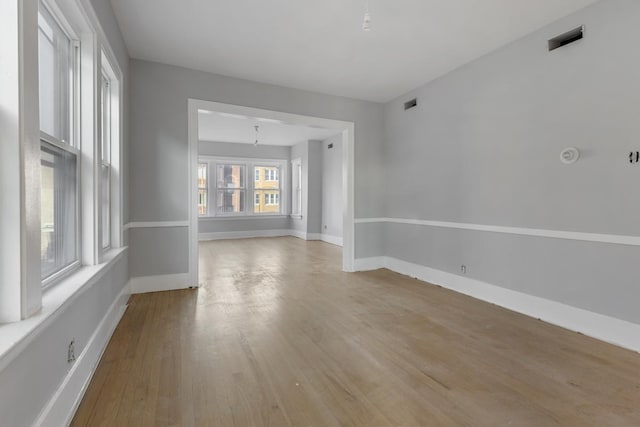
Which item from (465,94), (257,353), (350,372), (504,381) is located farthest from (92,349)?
(465,94)

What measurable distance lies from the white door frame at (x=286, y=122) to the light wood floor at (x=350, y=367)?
815 millimetres

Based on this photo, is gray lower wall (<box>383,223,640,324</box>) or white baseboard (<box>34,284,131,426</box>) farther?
gray lower wall (<box>383,223,640,324</box>)

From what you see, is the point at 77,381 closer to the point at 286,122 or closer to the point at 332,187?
the point at 286,122

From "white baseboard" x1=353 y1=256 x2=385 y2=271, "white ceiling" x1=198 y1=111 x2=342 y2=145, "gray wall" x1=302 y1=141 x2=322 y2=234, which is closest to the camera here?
"white baseboard" x1=353 y1=256 x2=385 y2=271

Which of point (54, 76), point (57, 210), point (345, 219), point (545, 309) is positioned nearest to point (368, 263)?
point (345, 219)

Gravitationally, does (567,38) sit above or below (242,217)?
above

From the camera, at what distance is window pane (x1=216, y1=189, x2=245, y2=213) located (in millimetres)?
9148

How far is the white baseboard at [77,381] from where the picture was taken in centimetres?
142

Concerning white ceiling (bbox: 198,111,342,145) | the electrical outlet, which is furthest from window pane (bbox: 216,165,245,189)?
the electrical outlet

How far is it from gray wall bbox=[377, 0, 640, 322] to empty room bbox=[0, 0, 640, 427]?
0.02 m

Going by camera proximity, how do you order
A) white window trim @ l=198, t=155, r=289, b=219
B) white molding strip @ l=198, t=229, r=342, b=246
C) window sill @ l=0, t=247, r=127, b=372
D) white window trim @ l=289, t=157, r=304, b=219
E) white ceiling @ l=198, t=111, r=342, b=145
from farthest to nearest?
white window trim @ l=289, t=157, r=304, b=219, white window trim @ l=198, t=155, r=289, b=219, white molding strip @ l=198, t=229, r=342, b=246, white ceiling @ l=198, t=111, r=342, b=145, window sill @ l=0, t=247, r=127, b=372

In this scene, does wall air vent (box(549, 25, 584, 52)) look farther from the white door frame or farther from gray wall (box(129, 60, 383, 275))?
gray wall (box(129, 60, 383, 275))

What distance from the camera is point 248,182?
9.39 meters

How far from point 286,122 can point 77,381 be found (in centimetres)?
363
